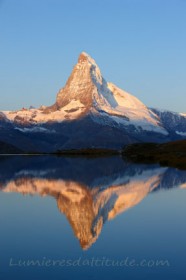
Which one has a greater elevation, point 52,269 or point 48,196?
point 52,269

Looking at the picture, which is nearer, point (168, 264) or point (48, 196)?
point (168, 264)

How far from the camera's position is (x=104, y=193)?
233 feet

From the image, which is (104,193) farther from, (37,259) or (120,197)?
(37,259)

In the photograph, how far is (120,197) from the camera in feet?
216

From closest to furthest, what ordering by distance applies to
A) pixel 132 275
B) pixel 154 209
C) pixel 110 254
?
pixel 132 275 → pixel 110 254 → pixel 154 209

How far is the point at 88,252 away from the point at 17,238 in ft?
23.6

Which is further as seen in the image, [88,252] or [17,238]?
[17,238]

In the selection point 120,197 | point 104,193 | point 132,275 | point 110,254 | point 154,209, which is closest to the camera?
point 132,275

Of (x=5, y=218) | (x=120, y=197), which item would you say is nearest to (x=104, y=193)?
(x=120, y=197)

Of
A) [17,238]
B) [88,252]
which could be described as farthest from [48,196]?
[88,252]

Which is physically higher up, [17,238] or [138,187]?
[17,238]

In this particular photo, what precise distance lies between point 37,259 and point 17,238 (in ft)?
22.3

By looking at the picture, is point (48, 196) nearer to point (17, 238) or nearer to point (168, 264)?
point (17, 238)

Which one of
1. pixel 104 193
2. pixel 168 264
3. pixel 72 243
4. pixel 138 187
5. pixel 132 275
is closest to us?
pixel 132 275
